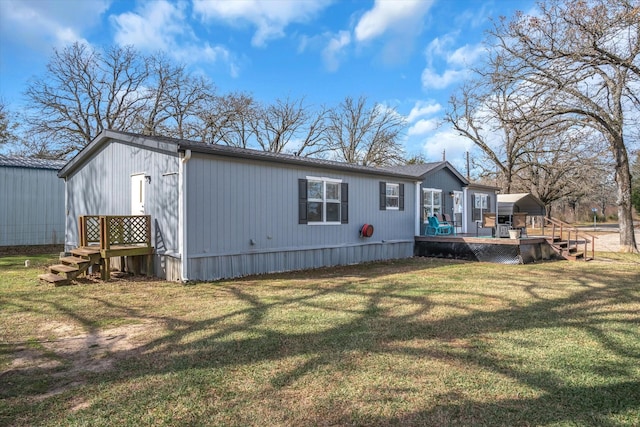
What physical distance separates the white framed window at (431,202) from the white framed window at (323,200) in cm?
415

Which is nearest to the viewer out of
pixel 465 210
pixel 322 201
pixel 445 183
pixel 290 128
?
pixel 322 201

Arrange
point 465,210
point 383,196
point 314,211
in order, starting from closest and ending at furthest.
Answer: point 314,211 < point 383,196 < point 465,210

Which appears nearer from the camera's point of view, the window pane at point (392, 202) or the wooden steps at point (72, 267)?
the wooden steps at point (72, 267)

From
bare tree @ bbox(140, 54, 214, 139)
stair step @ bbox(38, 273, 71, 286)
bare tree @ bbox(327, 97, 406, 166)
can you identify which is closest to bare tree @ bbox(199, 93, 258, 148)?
bare tree @ bbox(140, 54, 214, 139)

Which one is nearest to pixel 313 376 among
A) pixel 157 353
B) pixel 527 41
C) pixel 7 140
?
pixel 157 353

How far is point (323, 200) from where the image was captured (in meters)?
9.78

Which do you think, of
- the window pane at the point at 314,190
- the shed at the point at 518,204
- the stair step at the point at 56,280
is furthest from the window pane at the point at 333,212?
the shed at the point at 518,204

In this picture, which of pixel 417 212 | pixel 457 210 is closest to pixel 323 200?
pixel 417 212

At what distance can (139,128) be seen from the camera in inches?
932

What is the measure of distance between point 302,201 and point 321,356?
6.05m

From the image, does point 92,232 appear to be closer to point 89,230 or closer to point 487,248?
point 89,230

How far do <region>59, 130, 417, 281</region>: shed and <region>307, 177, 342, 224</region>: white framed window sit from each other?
0.08ft

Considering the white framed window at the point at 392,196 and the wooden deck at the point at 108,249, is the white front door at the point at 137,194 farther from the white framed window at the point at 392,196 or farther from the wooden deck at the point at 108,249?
the white framed window at the point at 392,196

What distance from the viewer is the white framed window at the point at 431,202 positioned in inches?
515
